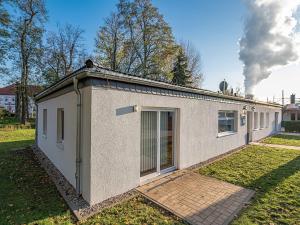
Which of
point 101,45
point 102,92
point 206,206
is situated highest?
point 101,45

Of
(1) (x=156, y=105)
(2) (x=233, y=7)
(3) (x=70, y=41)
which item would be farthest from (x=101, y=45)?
(1) (x=156, y=105)

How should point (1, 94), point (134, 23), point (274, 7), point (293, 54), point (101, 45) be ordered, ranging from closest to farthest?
point (274, 7) < point (293, 54) < point (134, 23) < point (101, 45) < point (1, 94)

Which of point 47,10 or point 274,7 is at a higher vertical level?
point 47,10

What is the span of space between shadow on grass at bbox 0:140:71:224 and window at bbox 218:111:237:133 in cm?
868

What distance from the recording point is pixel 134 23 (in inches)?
984

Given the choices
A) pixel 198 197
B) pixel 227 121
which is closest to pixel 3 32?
pixel 227 121

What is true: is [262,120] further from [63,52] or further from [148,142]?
[63,52]

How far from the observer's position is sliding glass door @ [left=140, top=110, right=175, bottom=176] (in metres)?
6.42

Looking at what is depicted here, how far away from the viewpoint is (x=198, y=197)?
534 centimetres

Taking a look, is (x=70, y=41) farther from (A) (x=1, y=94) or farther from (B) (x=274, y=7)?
(A) (x=1, y=94)

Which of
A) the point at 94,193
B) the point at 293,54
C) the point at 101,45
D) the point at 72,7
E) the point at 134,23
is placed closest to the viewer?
the point at 94,193

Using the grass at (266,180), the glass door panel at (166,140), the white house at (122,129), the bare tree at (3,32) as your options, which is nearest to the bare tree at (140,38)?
the bare tree at (3,32)

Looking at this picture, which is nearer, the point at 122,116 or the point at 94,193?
the point at 94,193

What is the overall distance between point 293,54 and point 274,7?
6.97 m
